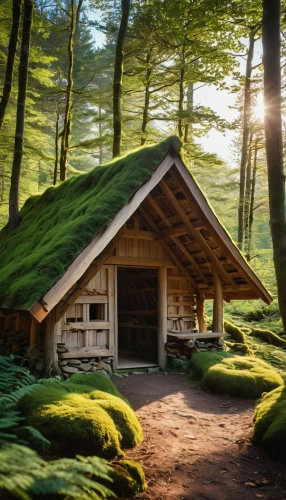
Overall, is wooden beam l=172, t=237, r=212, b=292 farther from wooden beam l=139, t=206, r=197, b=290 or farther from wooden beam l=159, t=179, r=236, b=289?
wooden beam l=159, t=179, r=236, b=289

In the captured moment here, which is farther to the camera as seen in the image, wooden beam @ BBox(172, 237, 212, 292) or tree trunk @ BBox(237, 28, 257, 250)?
tree trunk @ BBox(237, 28, 257, 250)

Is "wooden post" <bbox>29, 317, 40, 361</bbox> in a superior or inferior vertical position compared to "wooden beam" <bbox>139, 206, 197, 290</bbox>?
inferior

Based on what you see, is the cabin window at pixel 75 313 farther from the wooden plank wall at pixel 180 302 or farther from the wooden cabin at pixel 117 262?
the wooden plank wall at pixel 180 302

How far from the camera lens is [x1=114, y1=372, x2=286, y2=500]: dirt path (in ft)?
13.0

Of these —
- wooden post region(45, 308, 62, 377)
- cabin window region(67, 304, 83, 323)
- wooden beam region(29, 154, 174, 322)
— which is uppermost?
wooden beam region(29, 154, 174, 322)

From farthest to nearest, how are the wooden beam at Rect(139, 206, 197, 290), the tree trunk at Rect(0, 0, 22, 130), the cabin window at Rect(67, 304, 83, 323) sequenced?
the tree trunk at Rect(0, 0, 22, 130)
the wooden beam at Rect(139, 206, 197, 290)
the cabin window at Rect(67, 304, 83, 323)

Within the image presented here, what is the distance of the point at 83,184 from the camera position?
9805 millimetres

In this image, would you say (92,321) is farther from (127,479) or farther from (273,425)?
(127,479)

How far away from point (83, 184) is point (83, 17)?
12557 millimetres

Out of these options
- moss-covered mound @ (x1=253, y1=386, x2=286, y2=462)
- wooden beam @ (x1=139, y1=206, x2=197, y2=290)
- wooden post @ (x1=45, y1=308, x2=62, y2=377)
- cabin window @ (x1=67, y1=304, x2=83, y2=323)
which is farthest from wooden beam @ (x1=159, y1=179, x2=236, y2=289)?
moss-covered mound @ (x1=253, y1=386, x2=286, y2=462)

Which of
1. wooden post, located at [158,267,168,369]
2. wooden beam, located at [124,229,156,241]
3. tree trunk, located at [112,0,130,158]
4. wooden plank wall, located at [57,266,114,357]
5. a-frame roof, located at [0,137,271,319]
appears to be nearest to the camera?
a-frame roof, located at [0,137,271,319]

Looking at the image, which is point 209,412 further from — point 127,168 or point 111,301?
point 127,168

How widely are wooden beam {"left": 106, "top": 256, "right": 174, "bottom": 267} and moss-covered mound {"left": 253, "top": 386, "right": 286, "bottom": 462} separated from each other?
499 centimetres

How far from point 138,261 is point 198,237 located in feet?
5.58
